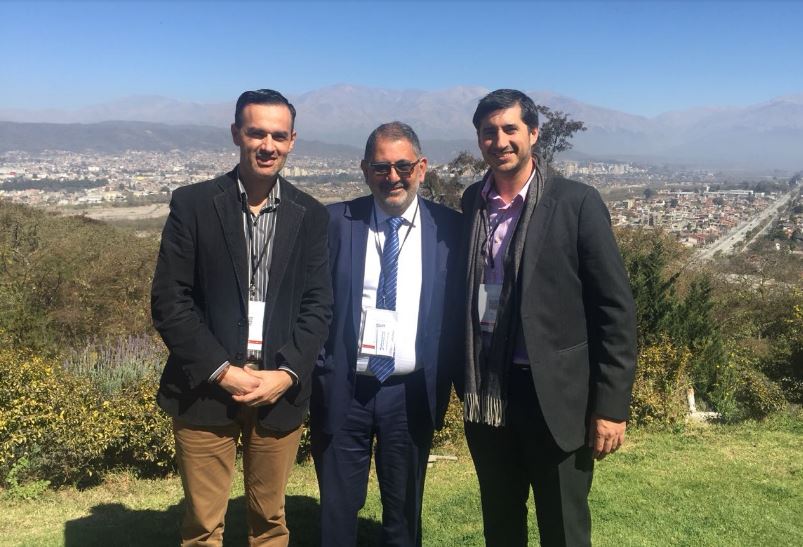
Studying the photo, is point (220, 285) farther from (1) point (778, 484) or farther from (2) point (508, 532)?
(1) point (778, 484)

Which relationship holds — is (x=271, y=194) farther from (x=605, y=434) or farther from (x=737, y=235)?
(x=737, y=235)

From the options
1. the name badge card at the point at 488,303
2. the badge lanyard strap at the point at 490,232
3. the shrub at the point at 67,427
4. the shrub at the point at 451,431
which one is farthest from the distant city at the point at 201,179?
the name badge card at the point at 488,303

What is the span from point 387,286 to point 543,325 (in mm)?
659

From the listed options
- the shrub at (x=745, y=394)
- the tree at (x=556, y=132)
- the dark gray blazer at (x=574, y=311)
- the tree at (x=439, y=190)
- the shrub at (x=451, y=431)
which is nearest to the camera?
the dark gray blazer at (x=574, y=311)

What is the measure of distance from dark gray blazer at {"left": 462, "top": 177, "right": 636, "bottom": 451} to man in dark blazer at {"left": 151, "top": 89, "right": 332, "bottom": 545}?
845mm

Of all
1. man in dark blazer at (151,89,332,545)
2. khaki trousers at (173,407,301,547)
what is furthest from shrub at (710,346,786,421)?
man in dark blazer at (151,89,332,545)

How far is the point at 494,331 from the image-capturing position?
91.0 inches

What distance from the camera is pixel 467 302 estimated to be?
2.36 metres

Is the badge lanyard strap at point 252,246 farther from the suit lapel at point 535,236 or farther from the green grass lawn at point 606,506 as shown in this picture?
the green grass lawn at point 606,506

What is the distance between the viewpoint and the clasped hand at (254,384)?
7.35ft

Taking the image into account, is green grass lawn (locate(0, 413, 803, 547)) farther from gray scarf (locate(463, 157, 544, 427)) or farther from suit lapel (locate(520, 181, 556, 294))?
suit lapel (locate(520, 181, 556, 294))

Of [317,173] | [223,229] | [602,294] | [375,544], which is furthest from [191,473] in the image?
[317,173]

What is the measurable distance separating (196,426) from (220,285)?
0.57 metres

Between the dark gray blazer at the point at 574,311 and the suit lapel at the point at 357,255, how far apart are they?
0.65 m
